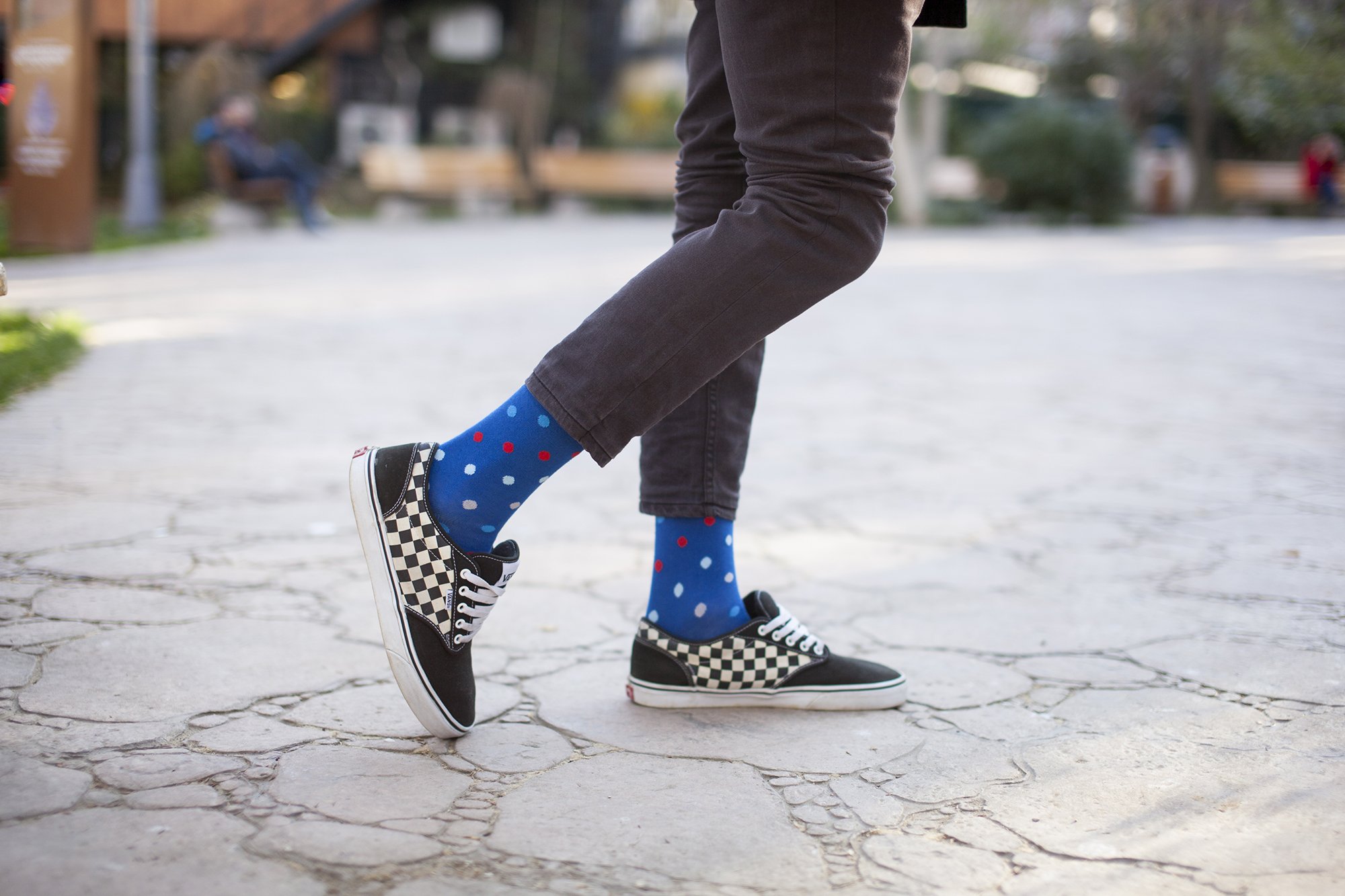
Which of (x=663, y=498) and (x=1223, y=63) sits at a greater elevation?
(x=1223, y=63)

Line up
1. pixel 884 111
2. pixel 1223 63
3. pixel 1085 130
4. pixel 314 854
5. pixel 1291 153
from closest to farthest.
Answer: pixel 314 854 → pixel 884 111 → pixel 1085 130 → pixel 1223 63 → pixel 1291 153

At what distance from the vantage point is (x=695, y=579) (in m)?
1.41

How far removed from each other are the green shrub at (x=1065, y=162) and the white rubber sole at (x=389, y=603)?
46.2 feet

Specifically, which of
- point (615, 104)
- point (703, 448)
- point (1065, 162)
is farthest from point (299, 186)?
point (615, 104)

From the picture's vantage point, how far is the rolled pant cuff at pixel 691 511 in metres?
1.39

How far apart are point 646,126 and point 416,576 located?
17.1 meters

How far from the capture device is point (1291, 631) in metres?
1.71

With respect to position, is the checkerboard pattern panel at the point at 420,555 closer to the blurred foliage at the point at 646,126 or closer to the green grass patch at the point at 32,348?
the green grass patch at the point at 32,348

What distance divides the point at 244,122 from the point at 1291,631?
11.2 m

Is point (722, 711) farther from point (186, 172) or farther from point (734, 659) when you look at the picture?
point (186, 172)

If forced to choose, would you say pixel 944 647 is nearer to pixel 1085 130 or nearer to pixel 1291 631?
pixel 1291 631

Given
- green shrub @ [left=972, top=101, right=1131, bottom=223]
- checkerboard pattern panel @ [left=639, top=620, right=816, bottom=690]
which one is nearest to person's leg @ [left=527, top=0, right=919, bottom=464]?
checkerboard pattern panel @ [left=639, top=620, right=816, bottom=690]

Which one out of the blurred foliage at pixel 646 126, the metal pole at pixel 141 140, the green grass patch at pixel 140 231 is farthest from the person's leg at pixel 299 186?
the blurred foliage at pixel 646 126

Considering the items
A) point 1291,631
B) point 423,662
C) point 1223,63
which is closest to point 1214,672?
point 1291,631
